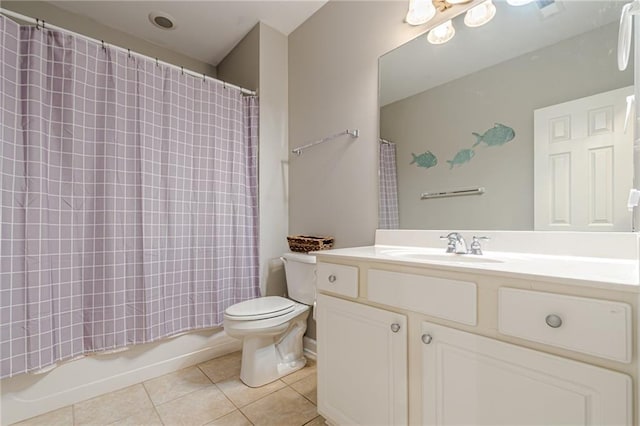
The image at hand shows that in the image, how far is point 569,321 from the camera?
61cm

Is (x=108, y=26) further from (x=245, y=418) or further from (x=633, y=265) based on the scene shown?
(x=633, y=265)

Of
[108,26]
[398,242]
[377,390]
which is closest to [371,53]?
[398,242]

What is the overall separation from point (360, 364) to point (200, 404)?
953 millimetres

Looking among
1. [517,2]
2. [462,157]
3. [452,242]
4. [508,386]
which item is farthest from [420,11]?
[508,386]

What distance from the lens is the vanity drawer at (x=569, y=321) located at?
0.56m

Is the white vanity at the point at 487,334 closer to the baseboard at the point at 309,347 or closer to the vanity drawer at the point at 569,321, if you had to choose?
the vanity drawer at the point at 569,321

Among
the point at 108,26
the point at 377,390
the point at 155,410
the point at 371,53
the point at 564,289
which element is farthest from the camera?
the point at 108,26

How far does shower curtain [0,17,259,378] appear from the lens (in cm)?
129

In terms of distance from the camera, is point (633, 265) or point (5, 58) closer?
point (633, 265)

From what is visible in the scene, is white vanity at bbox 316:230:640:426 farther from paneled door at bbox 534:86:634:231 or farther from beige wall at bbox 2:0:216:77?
beige wall at bbox 2:0:216:77

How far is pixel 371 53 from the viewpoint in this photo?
1604 millimetres

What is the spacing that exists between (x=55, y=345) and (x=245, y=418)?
39.9 inches

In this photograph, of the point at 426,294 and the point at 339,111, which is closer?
the point at 426,294

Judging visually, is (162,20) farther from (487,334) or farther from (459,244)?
(487,334)
